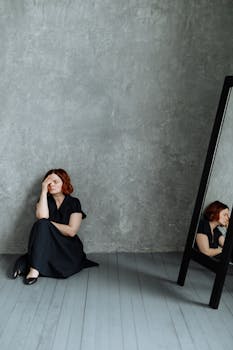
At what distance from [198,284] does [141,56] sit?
7.07 feet

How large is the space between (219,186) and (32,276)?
1670mm

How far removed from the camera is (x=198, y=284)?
3746mm

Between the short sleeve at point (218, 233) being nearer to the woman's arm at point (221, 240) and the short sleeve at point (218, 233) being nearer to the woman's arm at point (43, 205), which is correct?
the woman's arm at point (221, 240)

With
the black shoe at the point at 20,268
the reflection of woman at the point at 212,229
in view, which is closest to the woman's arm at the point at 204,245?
the reflection of woman at the point at 212,229

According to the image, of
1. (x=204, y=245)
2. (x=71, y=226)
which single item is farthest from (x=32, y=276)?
(x=204, y=245)

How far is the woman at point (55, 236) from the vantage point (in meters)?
3.76

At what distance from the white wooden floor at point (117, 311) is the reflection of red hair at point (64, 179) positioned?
76 centimetres

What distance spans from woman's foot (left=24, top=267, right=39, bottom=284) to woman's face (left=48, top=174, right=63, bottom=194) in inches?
28.6

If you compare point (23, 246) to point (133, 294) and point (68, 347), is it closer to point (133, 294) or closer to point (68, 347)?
point (133, 294)

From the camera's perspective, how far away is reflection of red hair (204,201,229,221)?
3.42 meters

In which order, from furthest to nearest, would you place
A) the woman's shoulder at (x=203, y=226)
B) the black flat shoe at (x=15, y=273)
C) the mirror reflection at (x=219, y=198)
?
the black flat shoe at (x=15, y=273) < the woman's shoulder at (x=203, y=226) < the mirror reflection at (x=219, y=198)

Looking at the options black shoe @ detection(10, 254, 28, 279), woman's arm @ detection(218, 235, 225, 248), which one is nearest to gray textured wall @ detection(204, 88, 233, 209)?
woman's arm @ detection(218, 235, 225, 248)

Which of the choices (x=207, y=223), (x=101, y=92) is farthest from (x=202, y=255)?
(x=101, y=92)

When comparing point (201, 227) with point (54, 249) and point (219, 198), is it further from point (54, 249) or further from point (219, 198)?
point (54, 249)
